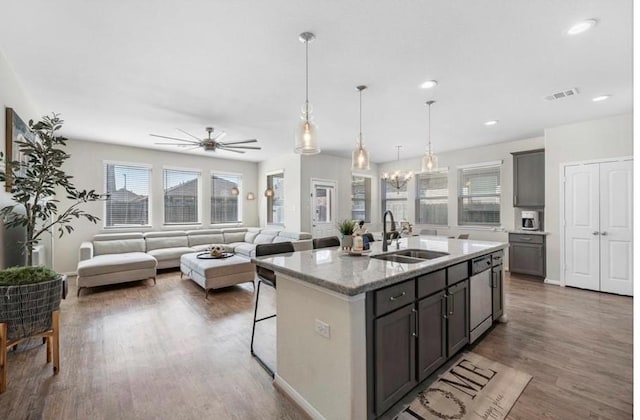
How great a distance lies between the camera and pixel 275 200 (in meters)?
8.11

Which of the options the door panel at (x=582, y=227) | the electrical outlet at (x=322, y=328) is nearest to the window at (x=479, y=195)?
the door panel at (x=582, y=227)

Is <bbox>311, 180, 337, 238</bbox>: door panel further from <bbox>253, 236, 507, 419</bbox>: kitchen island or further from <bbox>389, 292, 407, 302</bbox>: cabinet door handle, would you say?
<bbox>389, 292, 407, 302</bbox>: cabinet door handle

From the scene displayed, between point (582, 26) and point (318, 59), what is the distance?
209 centimetres

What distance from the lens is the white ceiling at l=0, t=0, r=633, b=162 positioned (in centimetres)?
208

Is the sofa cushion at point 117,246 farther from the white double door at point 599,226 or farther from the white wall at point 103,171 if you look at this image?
the white double door at point 599,226

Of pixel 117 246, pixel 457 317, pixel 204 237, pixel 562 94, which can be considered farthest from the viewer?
pixel 204 237

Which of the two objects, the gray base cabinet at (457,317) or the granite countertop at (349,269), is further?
the gray base cabinet at (457,317)

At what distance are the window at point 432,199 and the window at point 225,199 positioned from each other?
4.98 m

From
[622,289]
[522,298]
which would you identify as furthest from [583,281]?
[522,298]

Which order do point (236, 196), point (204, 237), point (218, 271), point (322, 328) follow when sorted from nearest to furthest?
point (322, 328) → point (218, 271) → point (204, 237) → point (236, 196)

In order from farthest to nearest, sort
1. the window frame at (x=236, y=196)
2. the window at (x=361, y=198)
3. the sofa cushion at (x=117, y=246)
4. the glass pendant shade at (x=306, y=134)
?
the window at (x=361, y=198), the window frame at (x=236, y=196), the sofa cushion at (x=117, y=246), the glass pendant shade at (x=306, y=134)

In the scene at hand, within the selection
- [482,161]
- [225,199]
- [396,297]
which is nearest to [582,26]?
[396,297]

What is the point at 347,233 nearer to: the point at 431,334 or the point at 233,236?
the point at 431,334

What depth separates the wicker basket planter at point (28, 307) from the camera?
216cm
